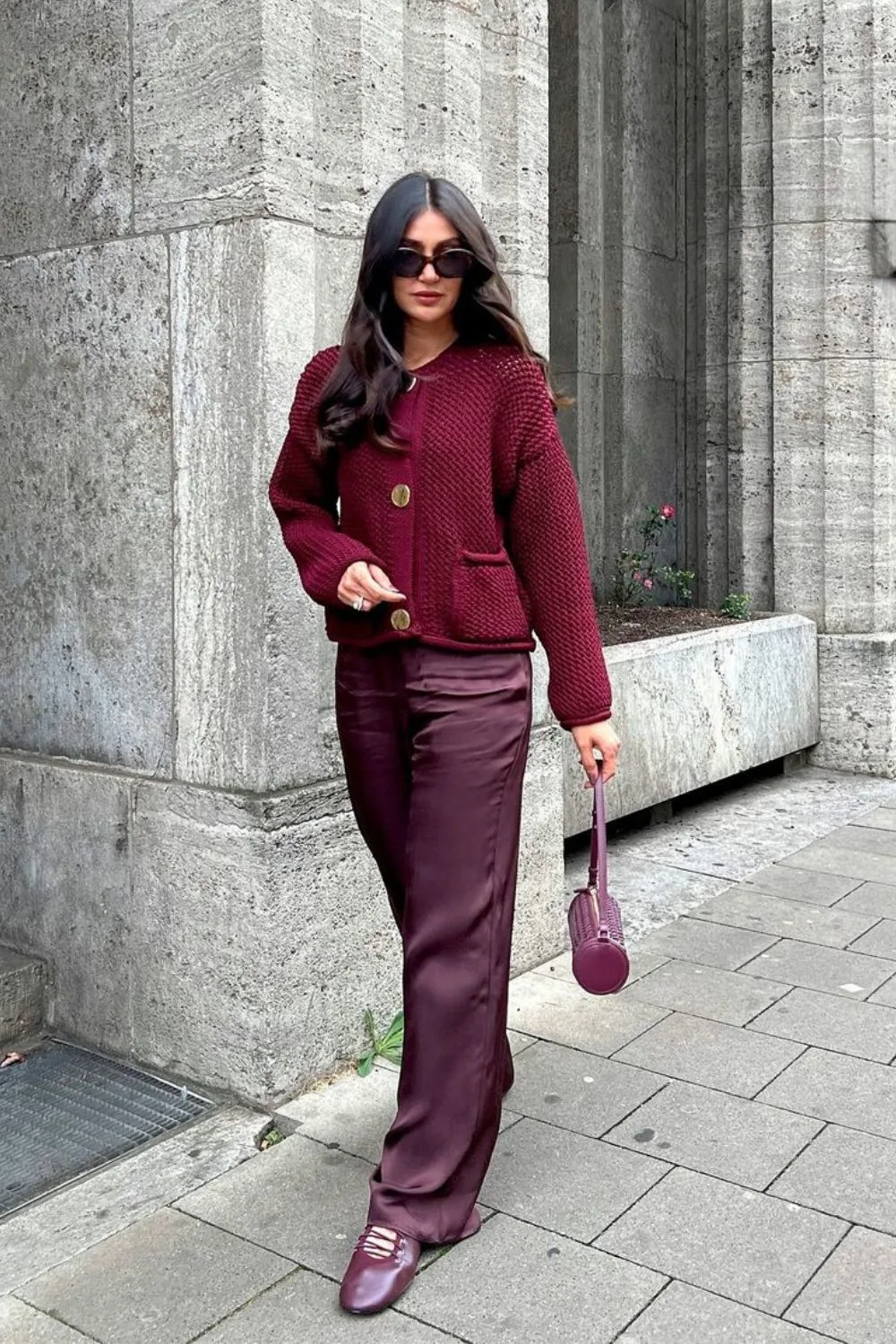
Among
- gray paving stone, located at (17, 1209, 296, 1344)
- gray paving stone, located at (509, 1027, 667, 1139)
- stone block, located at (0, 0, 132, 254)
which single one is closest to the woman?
gray paving stone, located at (17, 1209, 296, 1344)

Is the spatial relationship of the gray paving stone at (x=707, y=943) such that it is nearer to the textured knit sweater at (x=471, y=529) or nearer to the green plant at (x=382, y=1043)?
the green plant at (x=382, y=1043)

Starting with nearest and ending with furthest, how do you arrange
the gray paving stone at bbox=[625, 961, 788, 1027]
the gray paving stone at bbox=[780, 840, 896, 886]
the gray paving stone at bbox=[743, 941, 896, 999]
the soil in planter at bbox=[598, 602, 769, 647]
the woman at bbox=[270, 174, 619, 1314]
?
the woman at bbox=[270, 174, 619, 1314]
the gray paving stone at bbox=[625, 961, 788, 1027]
the gray paving stone at bbox=[743, 941, 896, 999]
the gray paving stone at bbox=[780, 840, 896, 886]
the soil in planter at bbox=[598, 602, 769, 647]

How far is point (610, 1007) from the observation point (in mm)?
4199

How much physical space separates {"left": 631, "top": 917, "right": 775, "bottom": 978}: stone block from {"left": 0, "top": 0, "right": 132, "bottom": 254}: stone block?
7.88 feet

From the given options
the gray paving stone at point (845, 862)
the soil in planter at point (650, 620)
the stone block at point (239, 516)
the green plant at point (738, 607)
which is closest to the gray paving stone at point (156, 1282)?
the stone block at point (239, 516)

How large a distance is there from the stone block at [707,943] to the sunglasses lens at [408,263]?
2.61m

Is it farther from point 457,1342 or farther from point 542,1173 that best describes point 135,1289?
point 542,1173

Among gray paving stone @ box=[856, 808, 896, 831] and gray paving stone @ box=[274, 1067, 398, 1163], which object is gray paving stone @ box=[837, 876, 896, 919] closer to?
gray paving stone @ box=[856, 808, 896, 831]

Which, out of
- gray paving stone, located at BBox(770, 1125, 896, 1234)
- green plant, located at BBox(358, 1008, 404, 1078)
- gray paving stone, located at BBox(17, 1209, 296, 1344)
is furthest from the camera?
green plant, located at BBox(358, 1008, 404, 1078)

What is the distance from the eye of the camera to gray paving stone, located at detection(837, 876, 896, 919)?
5.10m

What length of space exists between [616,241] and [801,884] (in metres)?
4.18

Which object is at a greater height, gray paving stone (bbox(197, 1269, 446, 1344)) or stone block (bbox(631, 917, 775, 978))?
stone block (bbox(631, 917, 775, 978))

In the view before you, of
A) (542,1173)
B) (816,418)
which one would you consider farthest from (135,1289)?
(816,418)

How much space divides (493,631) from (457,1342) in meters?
1.27
